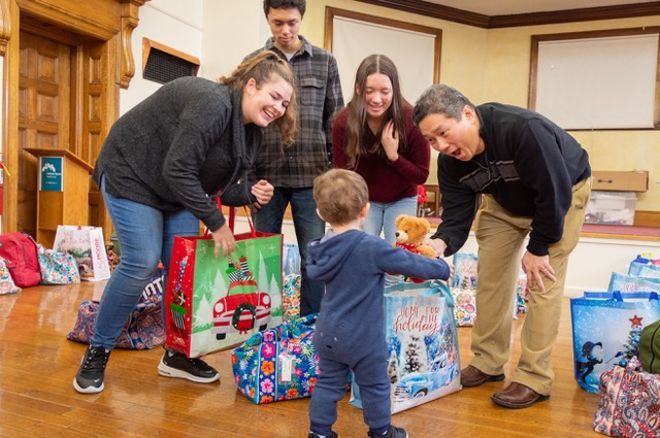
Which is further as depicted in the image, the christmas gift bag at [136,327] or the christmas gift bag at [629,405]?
the christmas gift bag at [136,327]

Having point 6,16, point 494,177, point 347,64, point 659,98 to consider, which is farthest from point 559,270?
point 659,98

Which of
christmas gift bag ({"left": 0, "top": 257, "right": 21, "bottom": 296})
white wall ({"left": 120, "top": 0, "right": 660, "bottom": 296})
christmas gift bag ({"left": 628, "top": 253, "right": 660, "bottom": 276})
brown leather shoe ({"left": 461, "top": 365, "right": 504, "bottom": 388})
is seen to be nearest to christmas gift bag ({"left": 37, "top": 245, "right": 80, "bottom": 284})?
christmas gift bag ({"left": 0, "top": 257, "right": 21, "bottom": 296})

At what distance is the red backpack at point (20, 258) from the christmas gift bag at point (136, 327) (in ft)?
4.53

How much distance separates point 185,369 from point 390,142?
992mm

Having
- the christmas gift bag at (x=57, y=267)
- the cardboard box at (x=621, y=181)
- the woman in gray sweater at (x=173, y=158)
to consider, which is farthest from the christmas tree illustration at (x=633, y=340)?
the cardboard box at (x=621, y=181)

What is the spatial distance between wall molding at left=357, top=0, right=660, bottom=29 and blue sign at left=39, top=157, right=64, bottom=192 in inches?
149

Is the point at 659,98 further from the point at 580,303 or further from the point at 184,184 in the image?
the point at 184,184

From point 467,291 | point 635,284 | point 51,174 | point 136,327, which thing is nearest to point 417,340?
point 136,327

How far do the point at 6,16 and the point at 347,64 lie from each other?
3433 mm

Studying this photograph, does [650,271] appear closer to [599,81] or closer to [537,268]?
[537,268]

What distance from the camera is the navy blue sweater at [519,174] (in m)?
1.57

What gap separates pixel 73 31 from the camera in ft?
14.7

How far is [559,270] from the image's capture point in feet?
5.82

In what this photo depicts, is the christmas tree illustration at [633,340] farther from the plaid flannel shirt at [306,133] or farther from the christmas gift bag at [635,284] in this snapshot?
the plaid flannel shirt at [306,133]
